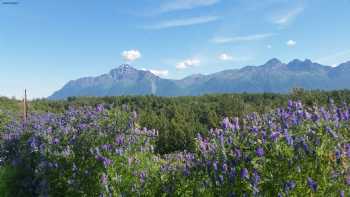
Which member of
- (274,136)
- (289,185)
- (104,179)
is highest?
(274,136)

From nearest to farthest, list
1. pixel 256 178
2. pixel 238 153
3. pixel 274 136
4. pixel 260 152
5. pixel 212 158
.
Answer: pixel 256 178, pixel 260 152, pixel 274 136, pixel 238 153, pixel 212 158

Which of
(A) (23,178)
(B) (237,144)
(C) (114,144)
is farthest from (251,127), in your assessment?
(A) (23,178)

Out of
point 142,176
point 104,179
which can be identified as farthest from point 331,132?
point 104,179

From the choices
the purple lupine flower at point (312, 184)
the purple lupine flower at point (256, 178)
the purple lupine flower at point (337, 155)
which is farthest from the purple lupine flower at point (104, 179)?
the purple lupine flower at point (337, 155)

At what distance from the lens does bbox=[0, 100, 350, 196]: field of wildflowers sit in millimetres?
4152

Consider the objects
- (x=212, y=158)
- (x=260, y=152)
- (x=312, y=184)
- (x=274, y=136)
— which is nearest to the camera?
(x=312, y=184)

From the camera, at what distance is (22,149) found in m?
10.2

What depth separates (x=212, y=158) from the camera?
197 inches

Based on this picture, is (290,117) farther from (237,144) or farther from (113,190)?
(113,190)

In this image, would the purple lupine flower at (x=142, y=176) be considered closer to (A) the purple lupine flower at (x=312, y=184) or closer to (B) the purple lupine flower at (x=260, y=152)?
(B) the purple lupine flower at (x=260, y=152)

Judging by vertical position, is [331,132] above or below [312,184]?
above

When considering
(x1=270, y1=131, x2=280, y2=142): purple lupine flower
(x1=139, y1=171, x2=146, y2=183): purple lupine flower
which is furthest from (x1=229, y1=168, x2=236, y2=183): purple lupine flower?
(x1=139, y1=171, x2=146, y2=183): purple lupine flower

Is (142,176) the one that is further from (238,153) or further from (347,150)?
(347,150)

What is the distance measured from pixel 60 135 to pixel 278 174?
16.2 ft
